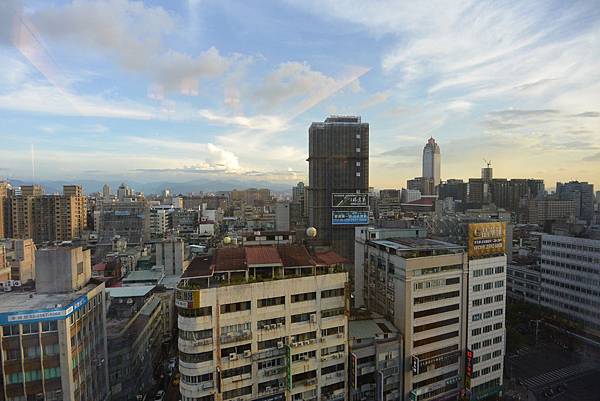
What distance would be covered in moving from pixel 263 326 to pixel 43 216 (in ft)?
175

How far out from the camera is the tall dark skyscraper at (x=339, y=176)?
32625mm

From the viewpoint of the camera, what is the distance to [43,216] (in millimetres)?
51500

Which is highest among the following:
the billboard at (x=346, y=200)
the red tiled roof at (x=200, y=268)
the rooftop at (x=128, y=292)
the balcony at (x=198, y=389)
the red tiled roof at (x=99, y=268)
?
the billboard at (x=346, y=200)

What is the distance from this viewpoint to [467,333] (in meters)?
17.1

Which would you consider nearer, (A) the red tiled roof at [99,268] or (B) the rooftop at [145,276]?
(B) the rooftop at [145,276]

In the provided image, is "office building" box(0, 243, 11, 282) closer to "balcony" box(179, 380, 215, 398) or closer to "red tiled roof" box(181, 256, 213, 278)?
"red tiled roof" box(181, 256, 213, 278)

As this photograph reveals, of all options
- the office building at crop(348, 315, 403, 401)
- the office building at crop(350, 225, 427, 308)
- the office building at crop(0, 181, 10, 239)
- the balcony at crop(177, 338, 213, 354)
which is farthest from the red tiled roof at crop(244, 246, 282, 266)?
the office building at crop(0, 181, 10, 239)

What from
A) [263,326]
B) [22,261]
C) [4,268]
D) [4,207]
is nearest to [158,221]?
[4,207]

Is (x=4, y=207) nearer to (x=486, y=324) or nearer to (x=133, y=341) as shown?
(x=133, y=341)

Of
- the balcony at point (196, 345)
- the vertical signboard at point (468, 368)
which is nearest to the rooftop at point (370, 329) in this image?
the vertical signboard at point (468, 368)

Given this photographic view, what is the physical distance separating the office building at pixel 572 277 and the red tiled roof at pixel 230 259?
72.3ft

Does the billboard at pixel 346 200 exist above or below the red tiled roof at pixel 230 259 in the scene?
above

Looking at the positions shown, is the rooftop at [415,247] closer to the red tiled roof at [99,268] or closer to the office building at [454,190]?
the red tiled roof at [99,268]

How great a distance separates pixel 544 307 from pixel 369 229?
16251 millimetres
